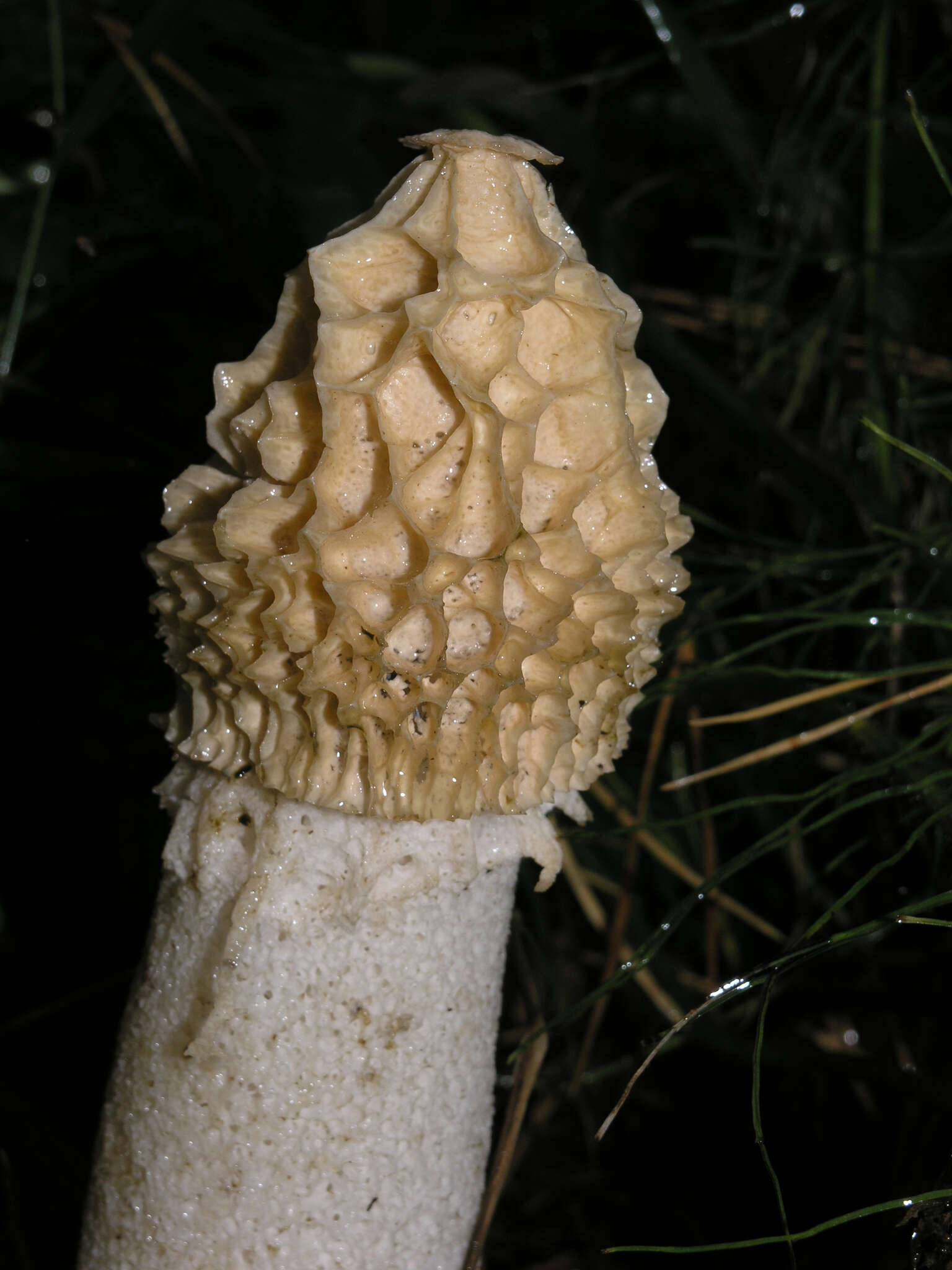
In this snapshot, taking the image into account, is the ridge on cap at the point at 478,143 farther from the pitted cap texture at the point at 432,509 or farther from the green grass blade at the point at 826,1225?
the green grass blade at the point at 826,1225

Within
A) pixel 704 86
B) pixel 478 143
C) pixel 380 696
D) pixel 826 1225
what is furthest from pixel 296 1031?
pixel 704 86

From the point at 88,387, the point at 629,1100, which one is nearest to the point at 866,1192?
the point at 629,1100

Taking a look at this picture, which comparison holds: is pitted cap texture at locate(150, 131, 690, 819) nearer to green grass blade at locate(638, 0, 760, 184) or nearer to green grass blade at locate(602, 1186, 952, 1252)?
green grass blade at locate(602, 1186, 952, 1252)

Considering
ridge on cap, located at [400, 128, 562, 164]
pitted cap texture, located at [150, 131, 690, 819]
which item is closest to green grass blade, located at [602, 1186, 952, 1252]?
pitted cap texture, located at [150, 131, 690, 819]

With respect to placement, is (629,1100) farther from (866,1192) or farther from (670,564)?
(670,564)

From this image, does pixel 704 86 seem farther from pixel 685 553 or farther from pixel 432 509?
pixel 432 509

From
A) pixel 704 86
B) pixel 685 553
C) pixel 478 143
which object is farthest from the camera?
pixel 704 86

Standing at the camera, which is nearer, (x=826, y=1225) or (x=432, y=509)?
(x=432, y=509)

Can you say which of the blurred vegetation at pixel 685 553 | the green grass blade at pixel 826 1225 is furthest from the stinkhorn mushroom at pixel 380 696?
the blurred vegetation at pixel 685 553
